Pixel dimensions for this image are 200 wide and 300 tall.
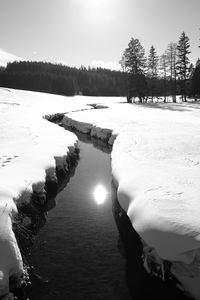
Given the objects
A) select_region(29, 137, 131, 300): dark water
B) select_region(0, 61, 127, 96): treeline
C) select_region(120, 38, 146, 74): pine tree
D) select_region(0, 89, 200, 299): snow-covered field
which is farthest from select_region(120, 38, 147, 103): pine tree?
select_region(29, 137, 131, 300): dark water

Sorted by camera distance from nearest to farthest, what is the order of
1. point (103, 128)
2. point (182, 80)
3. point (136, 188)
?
point (136, 188) < point (103, 128) < point (182, 80)

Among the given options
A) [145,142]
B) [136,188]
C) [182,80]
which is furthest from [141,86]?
[136,188]

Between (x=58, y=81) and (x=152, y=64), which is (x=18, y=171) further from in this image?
(x=58, y=81)

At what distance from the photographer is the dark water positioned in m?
6.89

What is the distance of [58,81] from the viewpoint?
95.9 meters

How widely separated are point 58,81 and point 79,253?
91.9 m

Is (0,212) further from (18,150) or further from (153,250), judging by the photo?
(18,150)

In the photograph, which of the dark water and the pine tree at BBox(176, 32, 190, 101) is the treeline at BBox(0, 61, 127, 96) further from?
the dark water

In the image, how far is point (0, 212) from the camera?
7.37 metres

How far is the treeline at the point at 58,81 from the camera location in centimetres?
9619

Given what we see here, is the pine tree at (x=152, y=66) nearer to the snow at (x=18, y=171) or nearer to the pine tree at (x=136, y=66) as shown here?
the pine tree at (x=136, y=66)

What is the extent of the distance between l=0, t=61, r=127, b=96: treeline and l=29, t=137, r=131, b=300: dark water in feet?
267

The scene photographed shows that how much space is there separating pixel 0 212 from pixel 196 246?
456cm

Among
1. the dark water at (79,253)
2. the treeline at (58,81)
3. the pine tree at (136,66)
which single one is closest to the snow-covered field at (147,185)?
the dark water at (79,253)
